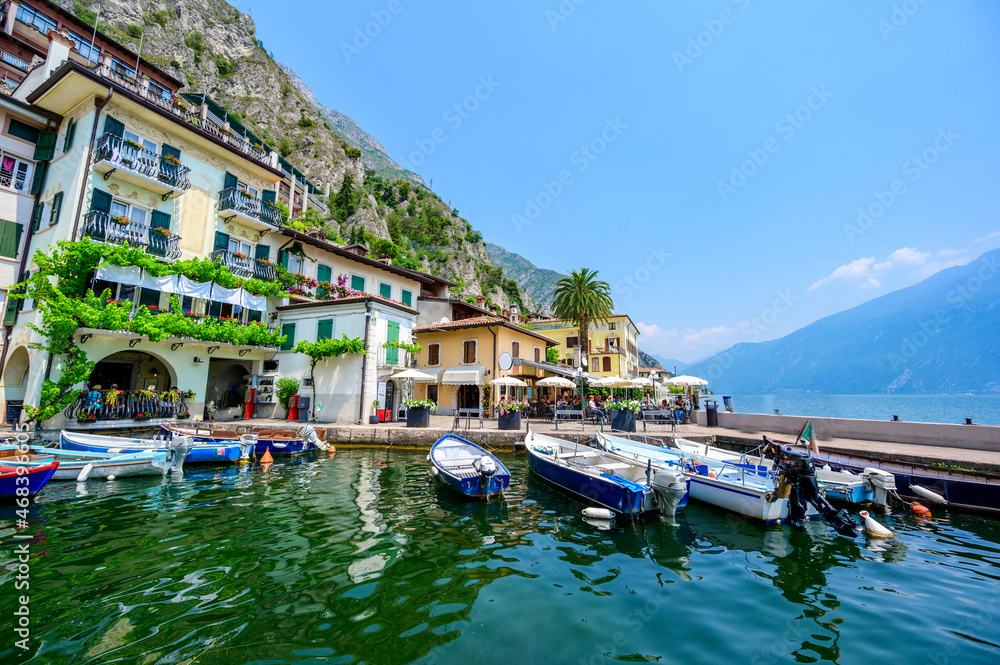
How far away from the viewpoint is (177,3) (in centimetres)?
5141

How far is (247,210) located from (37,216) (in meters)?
7.67

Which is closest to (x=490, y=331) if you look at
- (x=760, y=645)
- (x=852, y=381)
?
(x=760, y=645)

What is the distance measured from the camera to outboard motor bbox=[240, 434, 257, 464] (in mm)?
12828

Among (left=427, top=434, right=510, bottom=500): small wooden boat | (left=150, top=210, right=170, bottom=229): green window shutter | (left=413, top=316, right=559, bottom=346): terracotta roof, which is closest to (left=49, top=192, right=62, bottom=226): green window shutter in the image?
(left=150, top=210, right=170, bottom=229): green window shutter

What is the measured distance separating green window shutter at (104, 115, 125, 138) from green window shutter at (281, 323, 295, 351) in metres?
10.4

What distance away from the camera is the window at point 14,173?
15.9m

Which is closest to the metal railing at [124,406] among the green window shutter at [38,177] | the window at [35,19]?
the green window shutter at [38,177]

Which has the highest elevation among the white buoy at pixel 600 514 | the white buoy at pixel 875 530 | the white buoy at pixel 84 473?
the white buoy at pixel 84 473

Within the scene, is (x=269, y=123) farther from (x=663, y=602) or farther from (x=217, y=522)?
(x=663, y=602)

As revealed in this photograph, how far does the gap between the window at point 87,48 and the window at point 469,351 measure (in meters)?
25.0

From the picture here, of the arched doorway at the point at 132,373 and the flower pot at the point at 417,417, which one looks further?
the arched doorway at the point at 132,373

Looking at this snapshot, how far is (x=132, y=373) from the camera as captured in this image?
1919 centimetres

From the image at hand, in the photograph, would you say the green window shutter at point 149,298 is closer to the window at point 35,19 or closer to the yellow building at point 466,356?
the yellow building at point 466,356

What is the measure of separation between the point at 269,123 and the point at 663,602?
6457 centimetres
